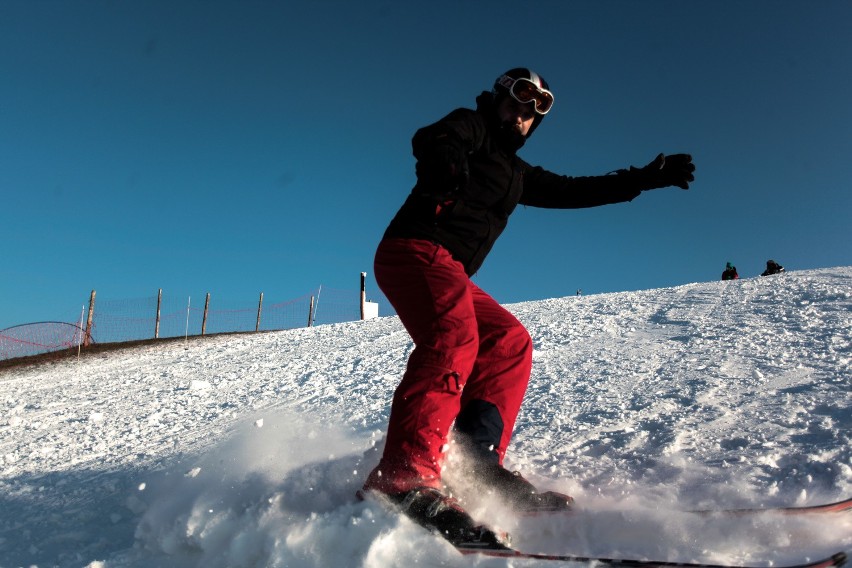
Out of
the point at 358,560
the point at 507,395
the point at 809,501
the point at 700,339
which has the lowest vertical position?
the point at 358,560

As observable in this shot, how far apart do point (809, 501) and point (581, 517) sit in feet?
2.32

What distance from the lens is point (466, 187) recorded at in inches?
86.7

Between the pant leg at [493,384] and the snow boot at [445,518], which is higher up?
the pant leg at [493,384]

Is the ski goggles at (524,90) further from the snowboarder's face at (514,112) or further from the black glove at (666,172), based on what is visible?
the black glove at (666,172)

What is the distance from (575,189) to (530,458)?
1.25 meters

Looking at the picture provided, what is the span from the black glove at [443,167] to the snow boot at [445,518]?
94 centimetres

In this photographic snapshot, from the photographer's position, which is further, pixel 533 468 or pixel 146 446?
pixel 146 446

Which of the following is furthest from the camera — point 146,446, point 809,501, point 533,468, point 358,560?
point 146,446

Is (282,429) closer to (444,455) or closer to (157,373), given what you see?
(444,455)

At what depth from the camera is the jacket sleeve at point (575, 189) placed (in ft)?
8.96

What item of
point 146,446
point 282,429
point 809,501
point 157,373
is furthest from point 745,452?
point 157,373

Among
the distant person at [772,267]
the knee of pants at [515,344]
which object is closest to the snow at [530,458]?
the knee of pants at [515,344]

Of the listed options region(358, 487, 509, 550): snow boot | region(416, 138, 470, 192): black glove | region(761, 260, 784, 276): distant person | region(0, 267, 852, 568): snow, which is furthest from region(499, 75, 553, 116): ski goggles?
region(761, 260, 784, 276): distant person

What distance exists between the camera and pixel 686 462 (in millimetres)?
2438
